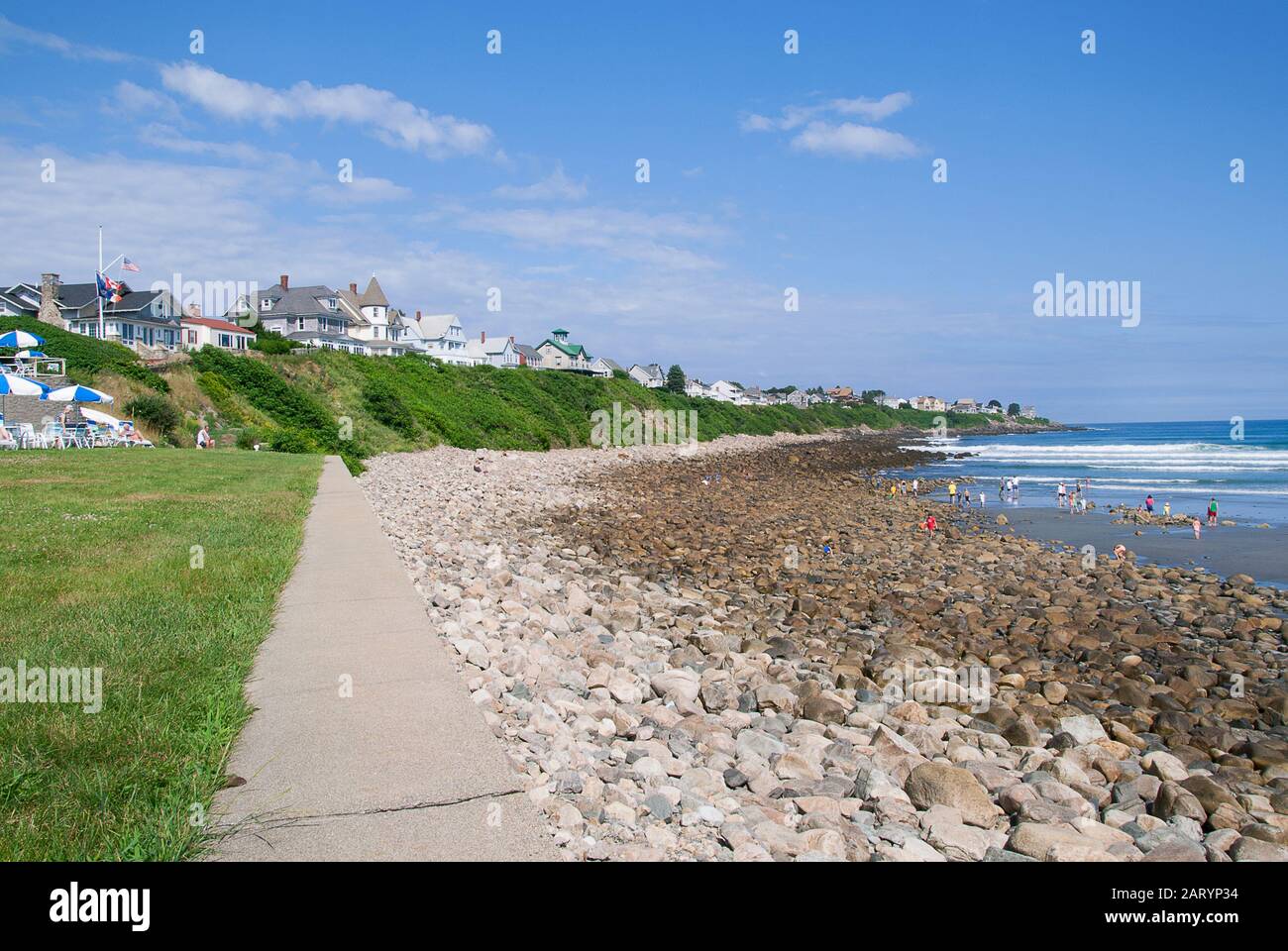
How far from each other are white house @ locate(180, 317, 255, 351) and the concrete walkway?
62.2 m

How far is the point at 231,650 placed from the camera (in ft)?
20.8

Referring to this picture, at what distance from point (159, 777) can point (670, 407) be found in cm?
8224

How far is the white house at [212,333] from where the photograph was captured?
64.6m

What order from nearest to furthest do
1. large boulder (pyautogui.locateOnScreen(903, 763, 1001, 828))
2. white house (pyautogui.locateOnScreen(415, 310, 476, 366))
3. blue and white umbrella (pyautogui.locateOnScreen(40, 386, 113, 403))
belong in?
large boulder (pyautogui.locateOnScreen(903, 763, 1001, 828))
blue and white umbrella (pyautogui.locateOnScreen(40, 386, 113, 403))
white house (pyautogui.locateOnScreen(415, 310, 476, 366))

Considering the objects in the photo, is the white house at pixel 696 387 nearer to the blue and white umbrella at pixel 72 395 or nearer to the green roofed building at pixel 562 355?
the green roofed building at pixel 562 355

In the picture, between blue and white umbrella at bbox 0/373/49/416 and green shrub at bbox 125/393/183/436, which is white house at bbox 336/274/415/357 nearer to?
green shrub at bbox 125/393/183/436

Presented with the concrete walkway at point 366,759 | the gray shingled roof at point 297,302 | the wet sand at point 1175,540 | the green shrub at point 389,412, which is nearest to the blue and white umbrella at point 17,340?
the green shrub at point 389,412

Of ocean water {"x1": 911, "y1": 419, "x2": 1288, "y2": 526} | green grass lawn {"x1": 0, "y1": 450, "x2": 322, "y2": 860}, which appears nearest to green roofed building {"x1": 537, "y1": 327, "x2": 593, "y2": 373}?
ocean water {"x1": 911, "y1": 419, "x2": 1288, "y2": 526}

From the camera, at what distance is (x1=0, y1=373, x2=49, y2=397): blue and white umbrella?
1035 inches

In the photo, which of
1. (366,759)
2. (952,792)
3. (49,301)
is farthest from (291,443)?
(49,301)

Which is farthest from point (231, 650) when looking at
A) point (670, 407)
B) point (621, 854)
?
point (670, 407)

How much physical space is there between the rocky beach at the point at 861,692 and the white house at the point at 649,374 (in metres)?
110

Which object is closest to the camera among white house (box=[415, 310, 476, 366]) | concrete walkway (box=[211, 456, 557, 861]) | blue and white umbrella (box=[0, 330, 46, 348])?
concrete walkway (box=[211, 456, 557, 861])
